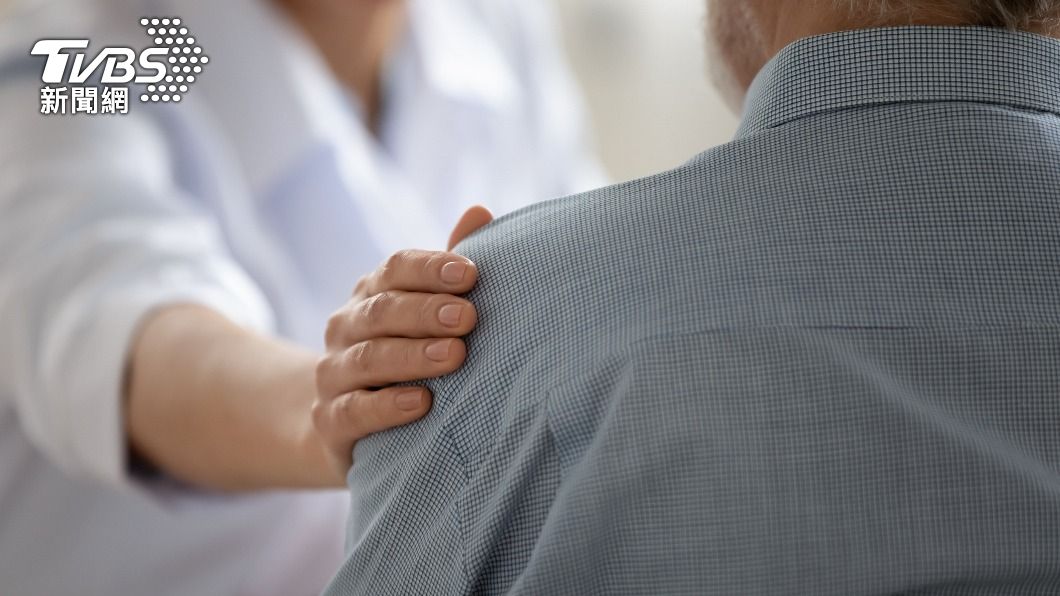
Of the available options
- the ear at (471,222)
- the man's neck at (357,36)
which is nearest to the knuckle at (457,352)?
the ear at (471,222)

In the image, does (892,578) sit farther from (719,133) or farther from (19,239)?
(719,133)

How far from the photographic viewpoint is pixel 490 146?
1492mm

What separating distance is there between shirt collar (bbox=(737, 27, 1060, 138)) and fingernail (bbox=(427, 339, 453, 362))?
23 cm

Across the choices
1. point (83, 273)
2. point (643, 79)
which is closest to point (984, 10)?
point (83, 273)

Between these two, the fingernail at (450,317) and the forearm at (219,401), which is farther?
the forearm at (219,401)

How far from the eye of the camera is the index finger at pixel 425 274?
565mm

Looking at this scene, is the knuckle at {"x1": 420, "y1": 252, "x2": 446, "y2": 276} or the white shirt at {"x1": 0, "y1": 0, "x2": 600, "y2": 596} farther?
the white shirt at {"x1": 0, "y1": 0, "x2": 600, "y2": 596}

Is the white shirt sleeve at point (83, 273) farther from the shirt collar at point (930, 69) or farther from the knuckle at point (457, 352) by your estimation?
the shirt collar at point (930, 69)

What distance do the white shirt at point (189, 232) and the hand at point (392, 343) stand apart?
27 cm

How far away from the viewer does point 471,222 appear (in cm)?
63

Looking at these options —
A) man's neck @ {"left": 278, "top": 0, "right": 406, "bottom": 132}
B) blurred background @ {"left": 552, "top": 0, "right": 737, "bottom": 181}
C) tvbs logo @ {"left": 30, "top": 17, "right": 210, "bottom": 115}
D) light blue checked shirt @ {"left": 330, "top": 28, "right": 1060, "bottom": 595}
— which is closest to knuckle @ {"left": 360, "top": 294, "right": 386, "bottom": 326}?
light blue checked shirt @ {"left": 330, "top": 28, "right": 1060, "bottom": 595}

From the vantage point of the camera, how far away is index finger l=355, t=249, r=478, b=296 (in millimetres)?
565

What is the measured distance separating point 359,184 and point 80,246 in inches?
16.1

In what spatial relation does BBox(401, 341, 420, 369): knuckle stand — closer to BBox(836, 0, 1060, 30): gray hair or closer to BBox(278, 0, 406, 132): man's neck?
BBox(836, 0, 1060, 30): gray hair
